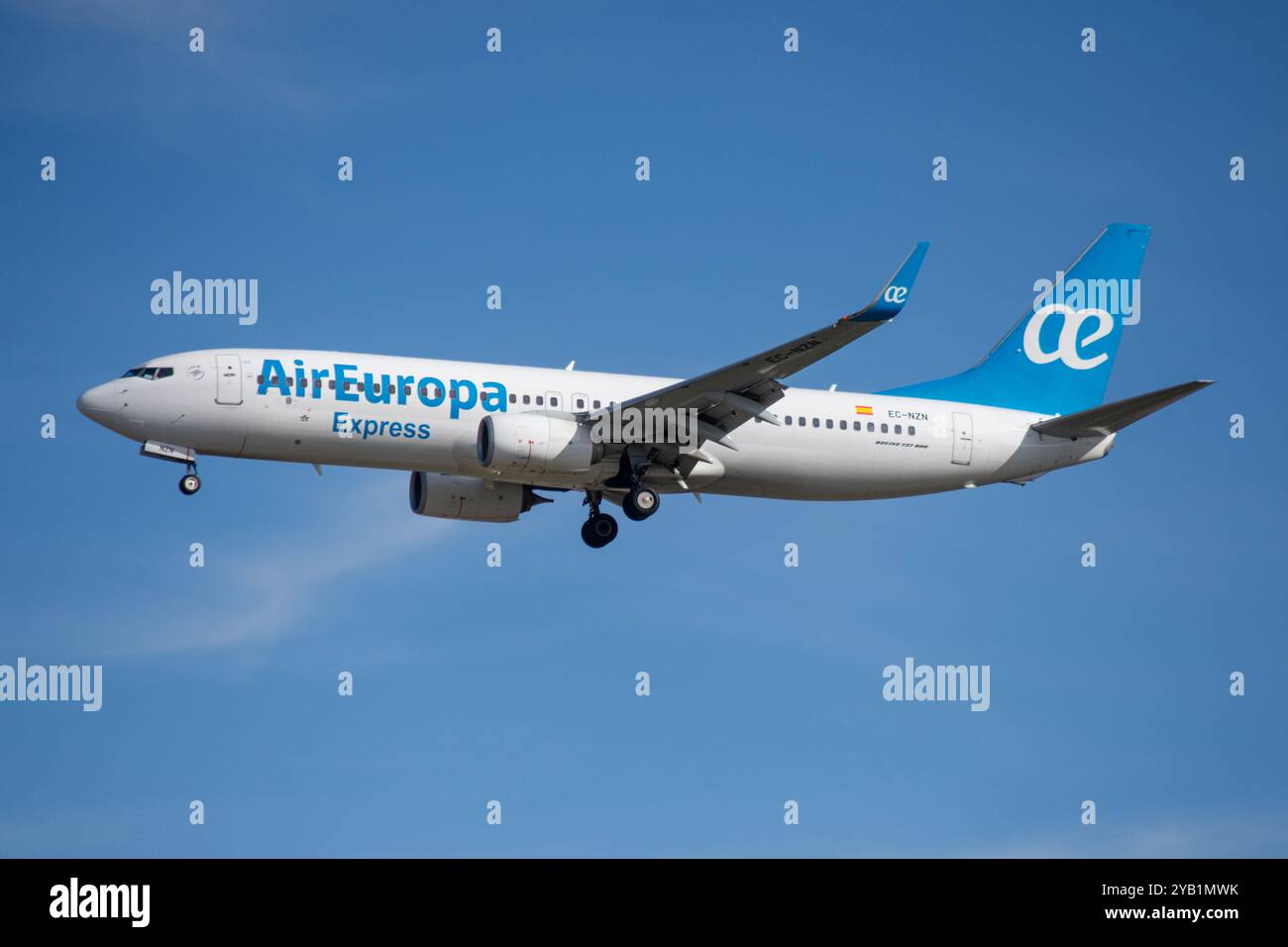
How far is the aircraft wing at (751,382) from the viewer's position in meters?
41.0

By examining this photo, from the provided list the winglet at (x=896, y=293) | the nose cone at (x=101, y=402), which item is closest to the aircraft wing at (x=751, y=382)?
the winglet at (x=896, y=293)

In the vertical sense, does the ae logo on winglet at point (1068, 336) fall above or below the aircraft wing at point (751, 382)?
above

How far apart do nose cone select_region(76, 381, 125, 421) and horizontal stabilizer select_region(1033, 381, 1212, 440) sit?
24183 millimetres

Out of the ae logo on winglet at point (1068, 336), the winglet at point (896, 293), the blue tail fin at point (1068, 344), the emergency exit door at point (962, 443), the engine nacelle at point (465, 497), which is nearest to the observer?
the winglet at point (896, 293)

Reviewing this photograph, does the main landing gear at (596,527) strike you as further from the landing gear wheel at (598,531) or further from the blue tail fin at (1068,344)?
the blue tail fin at (1068,344)

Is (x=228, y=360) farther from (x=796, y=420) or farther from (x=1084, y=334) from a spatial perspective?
(x=1084, y=334)

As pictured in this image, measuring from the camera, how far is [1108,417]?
48625 millimetres

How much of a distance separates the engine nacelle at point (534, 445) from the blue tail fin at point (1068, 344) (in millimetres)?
10462

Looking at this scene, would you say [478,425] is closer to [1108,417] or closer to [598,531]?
[598,531]

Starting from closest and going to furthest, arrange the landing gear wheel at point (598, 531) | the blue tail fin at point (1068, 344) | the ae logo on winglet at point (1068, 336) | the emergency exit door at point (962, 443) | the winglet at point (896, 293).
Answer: the winglet at point (896, 293) < the landing gear wheel at point (598, 531) < the emergency exit door at point (962, 443) < the blue tail fin at point (1068, 344) < the ae logo on winglet at point (1068, 336)

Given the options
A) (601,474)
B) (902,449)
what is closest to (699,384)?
(601,474)

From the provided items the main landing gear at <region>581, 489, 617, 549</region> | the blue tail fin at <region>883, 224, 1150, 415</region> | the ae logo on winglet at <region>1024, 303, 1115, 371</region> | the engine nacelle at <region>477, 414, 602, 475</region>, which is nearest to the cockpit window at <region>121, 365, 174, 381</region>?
the engine nacelle at <region>477, 414, 602, 475</region>

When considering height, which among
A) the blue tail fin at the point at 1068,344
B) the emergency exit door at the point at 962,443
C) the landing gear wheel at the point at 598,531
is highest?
the blue tail fin at the point at 1068,344

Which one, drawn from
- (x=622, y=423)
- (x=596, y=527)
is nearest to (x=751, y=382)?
(x=622, y=423)
